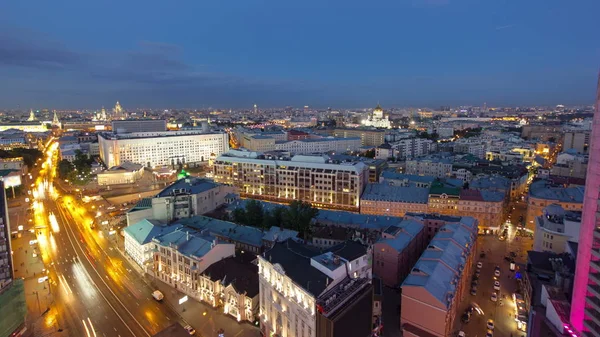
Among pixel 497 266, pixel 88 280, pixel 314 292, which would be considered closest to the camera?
pixel 314 292

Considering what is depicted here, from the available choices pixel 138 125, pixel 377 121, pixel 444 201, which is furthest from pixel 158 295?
pixel 377 121

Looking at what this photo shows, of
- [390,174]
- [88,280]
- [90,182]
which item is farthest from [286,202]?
[90,182]

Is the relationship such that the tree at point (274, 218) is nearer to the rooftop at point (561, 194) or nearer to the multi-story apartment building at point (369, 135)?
the rooftop at point (561, 194)

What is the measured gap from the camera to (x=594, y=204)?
50.1 feet

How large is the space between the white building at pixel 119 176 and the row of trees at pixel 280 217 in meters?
32.1

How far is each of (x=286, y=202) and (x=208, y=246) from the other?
983 inches

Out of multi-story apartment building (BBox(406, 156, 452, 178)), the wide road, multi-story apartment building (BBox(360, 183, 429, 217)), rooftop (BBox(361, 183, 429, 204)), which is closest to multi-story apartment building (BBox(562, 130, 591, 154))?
multi-story apartment building (BBox(406, 156, 452, 178))

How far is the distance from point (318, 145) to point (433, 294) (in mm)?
73860

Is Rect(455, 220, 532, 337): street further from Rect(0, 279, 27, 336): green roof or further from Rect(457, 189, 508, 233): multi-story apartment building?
Rect(0, 279, 27, 336): green roof

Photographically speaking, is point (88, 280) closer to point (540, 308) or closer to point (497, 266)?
point (540, 308)

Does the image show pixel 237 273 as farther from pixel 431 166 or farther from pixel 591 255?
pixel 431 166

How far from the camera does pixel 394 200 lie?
4094 cm

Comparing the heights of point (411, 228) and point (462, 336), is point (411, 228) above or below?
above

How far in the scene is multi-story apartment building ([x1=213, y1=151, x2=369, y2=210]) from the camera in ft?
151
